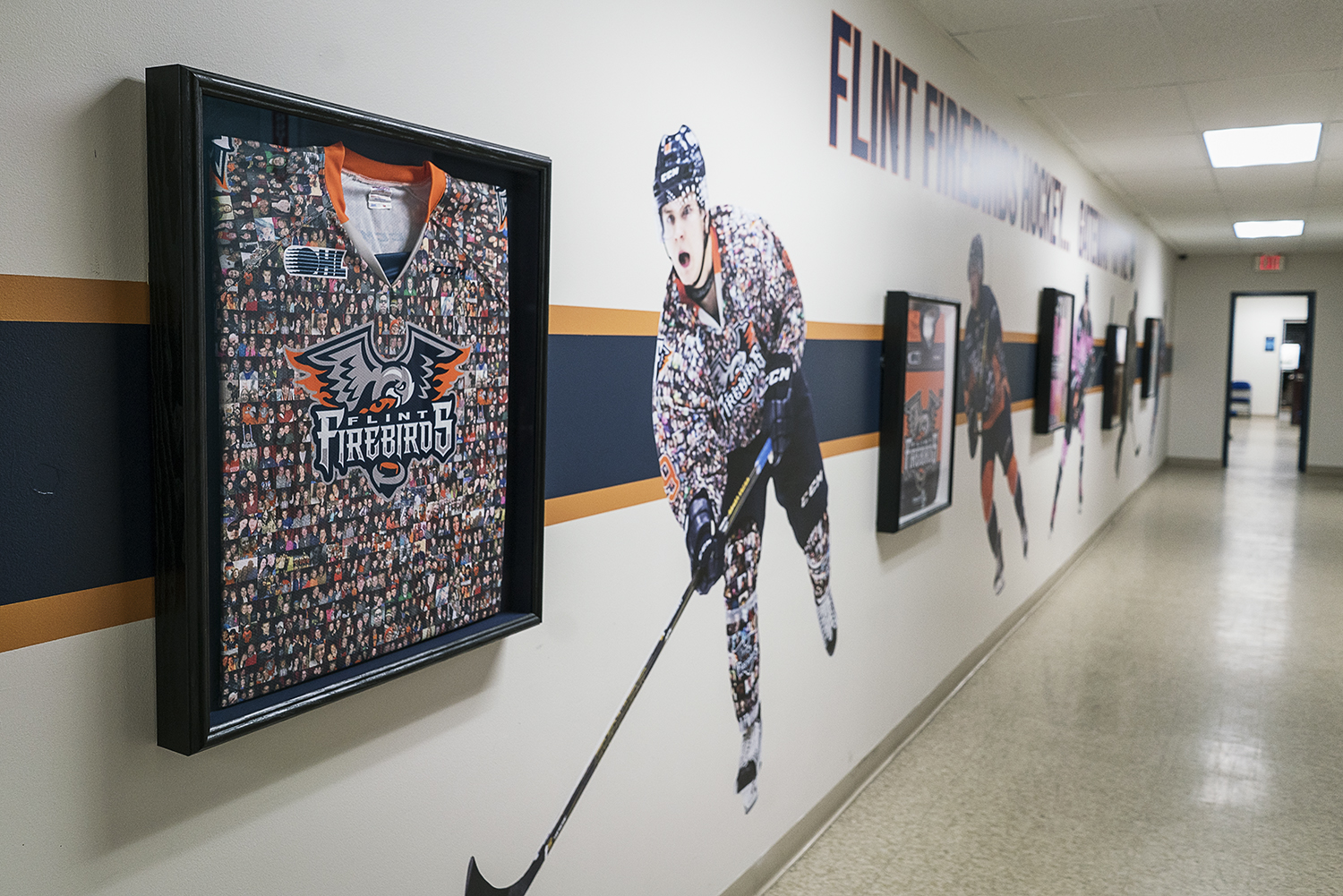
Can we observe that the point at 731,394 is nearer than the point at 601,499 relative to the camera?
No

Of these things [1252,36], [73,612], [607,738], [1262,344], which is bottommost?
[607,738]

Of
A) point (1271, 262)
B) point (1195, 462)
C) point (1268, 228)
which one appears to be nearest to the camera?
point (1268, 228)

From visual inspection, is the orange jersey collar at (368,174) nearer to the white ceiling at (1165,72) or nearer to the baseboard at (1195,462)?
the white ceiling at (1165,72)

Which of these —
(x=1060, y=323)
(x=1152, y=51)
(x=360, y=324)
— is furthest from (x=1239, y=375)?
(x=360, y=324)

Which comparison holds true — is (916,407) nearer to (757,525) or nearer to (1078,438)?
(757,525)

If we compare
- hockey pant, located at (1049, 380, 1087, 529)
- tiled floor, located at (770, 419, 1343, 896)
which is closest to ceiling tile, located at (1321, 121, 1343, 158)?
hockey pant, located at (1049, 380, 1087, 529)

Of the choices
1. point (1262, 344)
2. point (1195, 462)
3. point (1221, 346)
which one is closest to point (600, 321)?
point (1221, 346)

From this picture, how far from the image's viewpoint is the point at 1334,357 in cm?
1178

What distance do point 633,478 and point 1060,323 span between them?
431 cm

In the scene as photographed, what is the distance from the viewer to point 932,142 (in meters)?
3.63

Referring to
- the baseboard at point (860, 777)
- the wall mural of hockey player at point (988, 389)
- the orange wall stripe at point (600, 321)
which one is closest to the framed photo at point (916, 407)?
the wall mural of hockey player at point (988, 389)

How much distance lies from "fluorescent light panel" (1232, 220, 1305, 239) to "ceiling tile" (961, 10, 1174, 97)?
18.1 feet

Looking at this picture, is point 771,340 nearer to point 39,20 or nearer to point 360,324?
point 360,324

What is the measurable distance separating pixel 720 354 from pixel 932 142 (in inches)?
69.6
